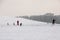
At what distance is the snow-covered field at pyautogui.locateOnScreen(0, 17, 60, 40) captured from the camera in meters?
1.25

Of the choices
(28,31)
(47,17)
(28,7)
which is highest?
(28,7)

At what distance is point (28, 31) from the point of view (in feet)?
4.55

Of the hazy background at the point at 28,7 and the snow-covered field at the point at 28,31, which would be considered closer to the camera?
the snow-covered field at the point at 28,31

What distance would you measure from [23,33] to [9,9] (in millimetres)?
509

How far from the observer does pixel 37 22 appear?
1.57 m

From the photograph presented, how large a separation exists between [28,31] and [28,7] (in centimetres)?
43

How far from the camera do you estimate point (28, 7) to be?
64.4 inches

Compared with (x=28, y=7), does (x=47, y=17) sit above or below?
below

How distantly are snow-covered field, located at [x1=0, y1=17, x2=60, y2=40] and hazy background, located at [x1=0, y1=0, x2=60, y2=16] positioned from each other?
0.13 metres

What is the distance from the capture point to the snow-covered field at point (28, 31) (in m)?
1.25

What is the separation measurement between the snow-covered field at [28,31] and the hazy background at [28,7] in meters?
0.13

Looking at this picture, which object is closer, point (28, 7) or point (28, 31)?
point (28, 31)

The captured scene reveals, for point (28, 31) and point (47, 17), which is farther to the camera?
point (47, 17)

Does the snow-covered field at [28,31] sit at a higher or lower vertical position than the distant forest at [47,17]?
lower
